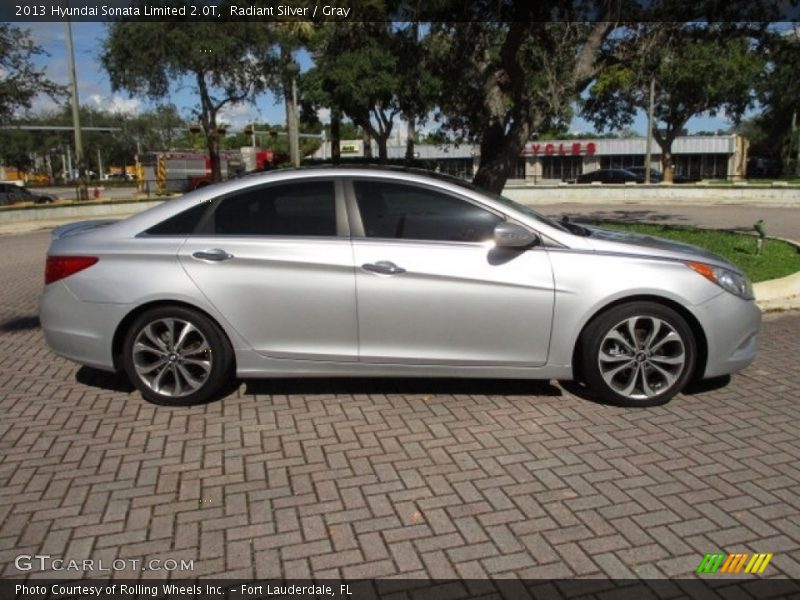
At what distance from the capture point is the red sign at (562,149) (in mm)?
65375

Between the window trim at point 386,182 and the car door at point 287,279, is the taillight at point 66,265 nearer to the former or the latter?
the car door at point 287,279

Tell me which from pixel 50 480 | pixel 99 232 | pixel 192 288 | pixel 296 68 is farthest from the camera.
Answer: pixel 296 68

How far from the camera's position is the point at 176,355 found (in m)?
4.68

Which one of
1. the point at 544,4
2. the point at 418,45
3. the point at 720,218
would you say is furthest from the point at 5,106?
Result: the point at 720,218

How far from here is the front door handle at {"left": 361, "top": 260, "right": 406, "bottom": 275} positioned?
4473 mm

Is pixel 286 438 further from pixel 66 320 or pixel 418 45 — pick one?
pixel 418 45

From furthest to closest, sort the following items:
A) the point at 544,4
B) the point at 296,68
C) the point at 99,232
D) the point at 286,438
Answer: the point at 296,68 < the point at 544,4 < the point at 99,232 < the point at 286,438

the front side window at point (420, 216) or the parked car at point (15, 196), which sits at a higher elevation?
the front side window at point (420, 216)

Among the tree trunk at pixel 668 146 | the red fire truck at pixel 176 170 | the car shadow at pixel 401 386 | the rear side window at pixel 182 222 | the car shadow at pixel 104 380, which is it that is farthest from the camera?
the tree trunk at pixel 668 146

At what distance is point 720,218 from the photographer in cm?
1861

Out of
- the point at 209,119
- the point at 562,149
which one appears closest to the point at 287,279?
the point at 209,119

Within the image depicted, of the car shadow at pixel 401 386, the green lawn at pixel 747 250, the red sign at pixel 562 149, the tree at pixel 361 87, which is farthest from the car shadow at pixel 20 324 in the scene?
the red sign at pixel 562 149

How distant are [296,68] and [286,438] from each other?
2921 centimetres

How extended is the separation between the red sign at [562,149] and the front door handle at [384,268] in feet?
209
